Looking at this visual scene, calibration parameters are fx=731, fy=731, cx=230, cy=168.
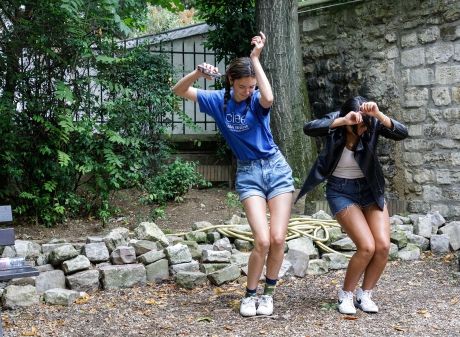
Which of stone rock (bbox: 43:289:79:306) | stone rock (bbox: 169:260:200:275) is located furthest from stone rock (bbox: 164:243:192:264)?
stone rock (bbox: 43:289:79:306)

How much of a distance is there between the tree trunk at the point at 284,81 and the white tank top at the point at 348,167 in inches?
146

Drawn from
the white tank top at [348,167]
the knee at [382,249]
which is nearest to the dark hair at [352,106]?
the white tank top at [348,167]

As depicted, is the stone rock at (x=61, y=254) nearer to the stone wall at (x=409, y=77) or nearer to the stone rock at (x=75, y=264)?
the stone rock at (x=75, y=264)

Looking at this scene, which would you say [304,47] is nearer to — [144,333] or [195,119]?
[195,119]

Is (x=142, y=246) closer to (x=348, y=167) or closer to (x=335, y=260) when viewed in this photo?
(x=335, y=260)

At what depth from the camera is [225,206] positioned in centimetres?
923

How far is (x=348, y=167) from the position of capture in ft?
17.0

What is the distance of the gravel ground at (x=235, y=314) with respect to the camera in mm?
4812

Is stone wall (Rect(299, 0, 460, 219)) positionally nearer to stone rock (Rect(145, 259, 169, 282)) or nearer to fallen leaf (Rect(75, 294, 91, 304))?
stone rock (Rect(145, 259, 169, 282))

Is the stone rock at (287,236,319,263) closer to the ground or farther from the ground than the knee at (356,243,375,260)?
closer to the ground

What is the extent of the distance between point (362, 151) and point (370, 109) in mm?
370

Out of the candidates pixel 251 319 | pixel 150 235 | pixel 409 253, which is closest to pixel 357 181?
pixel 251 319

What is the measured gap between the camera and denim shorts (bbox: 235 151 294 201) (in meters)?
5.14

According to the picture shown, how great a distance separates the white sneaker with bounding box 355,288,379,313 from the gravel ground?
66mm
